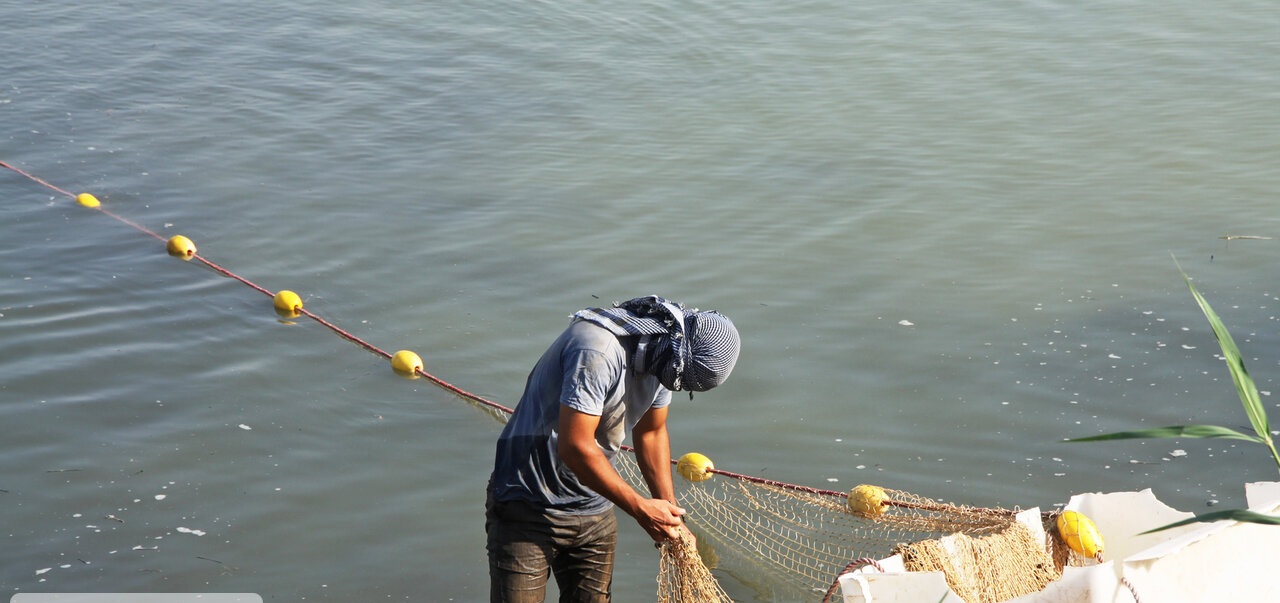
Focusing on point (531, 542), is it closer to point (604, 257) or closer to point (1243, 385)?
point (1243, 385)

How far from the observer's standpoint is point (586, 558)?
3852 millimetres

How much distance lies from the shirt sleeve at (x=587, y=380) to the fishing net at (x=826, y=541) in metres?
0.67

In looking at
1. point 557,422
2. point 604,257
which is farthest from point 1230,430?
point 604,257

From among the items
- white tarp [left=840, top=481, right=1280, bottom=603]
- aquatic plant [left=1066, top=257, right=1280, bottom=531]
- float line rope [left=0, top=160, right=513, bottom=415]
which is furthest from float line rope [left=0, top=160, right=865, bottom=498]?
aquatic plant [left=1066, top=257, right=1280, bottom=531]

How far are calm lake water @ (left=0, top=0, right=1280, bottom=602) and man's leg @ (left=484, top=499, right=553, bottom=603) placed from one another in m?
1.76

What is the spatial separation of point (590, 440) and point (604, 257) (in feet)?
18.2

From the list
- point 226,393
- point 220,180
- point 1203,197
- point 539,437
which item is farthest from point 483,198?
point 539,437

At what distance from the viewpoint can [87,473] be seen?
6.07 m

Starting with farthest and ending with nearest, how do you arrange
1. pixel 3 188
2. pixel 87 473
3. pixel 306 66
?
pixel 306 66 → pixel 3 188 → pixel 87 473

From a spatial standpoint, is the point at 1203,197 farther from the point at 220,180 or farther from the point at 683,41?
the point at 220,180

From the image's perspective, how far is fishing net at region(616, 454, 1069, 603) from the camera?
4.18 m

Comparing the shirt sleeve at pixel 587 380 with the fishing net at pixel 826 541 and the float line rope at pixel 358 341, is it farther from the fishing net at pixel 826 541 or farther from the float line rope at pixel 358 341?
the float line rope at pixel 358 341

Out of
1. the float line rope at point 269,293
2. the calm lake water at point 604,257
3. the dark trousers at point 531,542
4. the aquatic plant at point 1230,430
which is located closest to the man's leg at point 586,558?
the dark trousers at point 531,542

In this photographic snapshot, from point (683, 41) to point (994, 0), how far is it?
4.08 m
